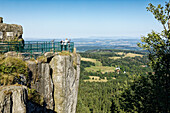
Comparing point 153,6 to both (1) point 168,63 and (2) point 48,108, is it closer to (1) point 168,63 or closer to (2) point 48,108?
(1) point 168,63

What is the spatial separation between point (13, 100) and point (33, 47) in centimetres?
831

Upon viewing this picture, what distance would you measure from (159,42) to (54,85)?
31.4 feet

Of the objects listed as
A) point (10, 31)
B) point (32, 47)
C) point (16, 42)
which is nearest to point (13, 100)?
point (32, 47)

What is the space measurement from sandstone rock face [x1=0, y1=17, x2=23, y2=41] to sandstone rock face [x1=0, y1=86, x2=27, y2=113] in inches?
345

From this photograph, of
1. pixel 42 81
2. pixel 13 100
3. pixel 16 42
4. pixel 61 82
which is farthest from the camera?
pixel 16 42

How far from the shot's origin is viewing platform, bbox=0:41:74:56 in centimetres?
1433

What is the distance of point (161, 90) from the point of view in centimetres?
1273

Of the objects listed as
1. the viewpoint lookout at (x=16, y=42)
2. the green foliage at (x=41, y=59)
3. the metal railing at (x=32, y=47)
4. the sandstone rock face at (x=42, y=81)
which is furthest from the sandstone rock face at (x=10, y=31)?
the sandstone rock face at (x=42, y=81)

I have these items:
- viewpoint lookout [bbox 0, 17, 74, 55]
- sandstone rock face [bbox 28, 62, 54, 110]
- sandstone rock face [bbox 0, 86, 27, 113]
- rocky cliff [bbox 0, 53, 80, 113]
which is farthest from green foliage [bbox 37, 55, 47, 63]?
sandstone rock face [bbox 0, 86, 27, 113]

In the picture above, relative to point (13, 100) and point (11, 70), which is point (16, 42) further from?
point (13, 100)

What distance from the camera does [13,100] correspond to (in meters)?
7.49

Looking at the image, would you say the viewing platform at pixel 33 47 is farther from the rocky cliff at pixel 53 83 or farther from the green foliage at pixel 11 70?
the green foliage at pixel 11 70

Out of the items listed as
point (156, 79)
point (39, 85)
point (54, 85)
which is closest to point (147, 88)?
point (156, 79)

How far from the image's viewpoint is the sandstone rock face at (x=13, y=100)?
7085 mm
